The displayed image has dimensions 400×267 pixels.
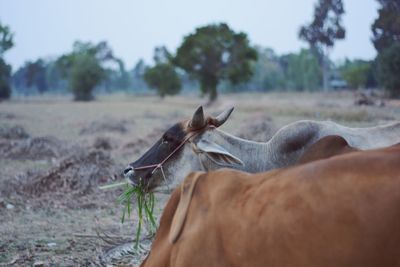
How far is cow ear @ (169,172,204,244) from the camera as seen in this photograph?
9.28 feet

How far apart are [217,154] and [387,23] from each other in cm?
813

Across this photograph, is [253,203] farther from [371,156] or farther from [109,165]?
[109,165]

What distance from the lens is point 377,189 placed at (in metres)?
2.26

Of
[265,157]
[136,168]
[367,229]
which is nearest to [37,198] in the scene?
[136,168]

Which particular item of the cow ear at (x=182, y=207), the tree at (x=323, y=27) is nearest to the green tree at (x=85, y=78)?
the tree at (x=323, y=27)

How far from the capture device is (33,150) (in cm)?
1342

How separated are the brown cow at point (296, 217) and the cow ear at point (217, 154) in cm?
190

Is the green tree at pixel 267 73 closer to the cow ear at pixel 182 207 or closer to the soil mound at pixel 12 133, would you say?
the soil mound at pixel 12 133

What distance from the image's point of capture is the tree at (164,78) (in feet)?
192

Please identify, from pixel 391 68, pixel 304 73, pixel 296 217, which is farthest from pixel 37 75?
pixel 296 217

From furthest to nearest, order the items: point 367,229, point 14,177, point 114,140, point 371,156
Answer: point 114,140, point 14,177, point 371,156, point 367,229

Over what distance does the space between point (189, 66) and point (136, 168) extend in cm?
4006

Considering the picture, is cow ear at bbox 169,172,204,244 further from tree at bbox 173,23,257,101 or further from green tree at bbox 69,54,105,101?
green tree at bbox 69,54,105,101

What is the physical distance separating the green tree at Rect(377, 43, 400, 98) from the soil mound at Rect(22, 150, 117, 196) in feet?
22.5
